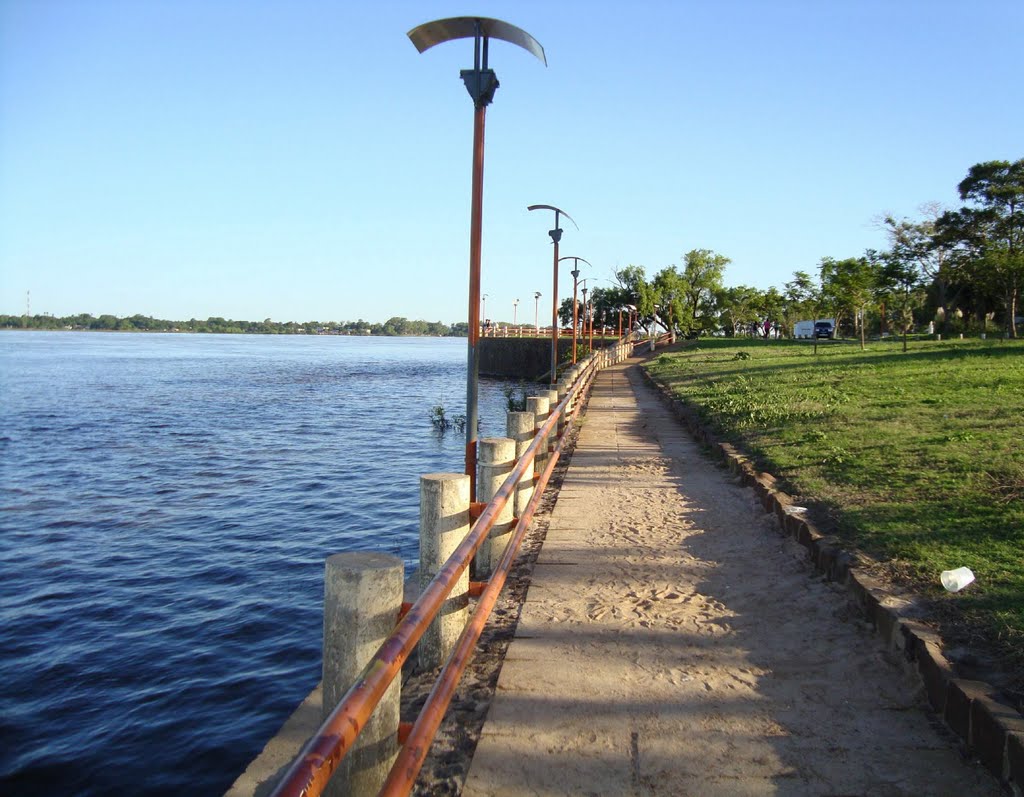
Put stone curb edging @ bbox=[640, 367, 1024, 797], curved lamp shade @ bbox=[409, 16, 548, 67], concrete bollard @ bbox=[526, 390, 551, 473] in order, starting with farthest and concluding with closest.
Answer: concrete bollard @ bbox=[526, 390, 551, 473]
curved lamp shade @ bbox=[409, 16, 548, 67]
stone curb edging @ bbox=[640, 367, 1024, 797]

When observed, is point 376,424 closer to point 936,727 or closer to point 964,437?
point 964,437

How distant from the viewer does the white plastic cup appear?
17.6ft

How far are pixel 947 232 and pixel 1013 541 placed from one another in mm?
41283

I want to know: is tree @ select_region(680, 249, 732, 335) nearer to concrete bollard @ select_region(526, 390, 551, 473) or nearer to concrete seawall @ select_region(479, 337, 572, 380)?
concrete seawall @ select_region(479, 337, 572, 380)

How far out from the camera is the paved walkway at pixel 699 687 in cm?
372

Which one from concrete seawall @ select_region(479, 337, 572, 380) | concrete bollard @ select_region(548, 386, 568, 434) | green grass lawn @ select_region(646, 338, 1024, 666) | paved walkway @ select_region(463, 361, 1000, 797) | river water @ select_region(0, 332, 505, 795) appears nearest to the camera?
paved walkway @ select_region(463, 361, 1000, 797)

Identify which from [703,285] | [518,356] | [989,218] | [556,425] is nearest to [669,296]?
[703,285]

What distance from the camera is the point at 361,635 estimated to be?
10.9 feet

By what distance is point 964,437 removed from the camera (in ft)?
33.4

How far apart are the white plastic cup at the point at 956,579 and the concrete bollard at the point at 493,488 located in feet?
10.1

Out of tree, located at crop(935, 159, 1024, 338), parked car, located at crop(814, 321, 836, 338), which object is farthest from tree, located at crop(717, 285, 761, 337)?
tree, located at crop(935, 159, 1024, 338)

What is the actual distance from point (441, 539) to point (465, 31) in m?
4.61

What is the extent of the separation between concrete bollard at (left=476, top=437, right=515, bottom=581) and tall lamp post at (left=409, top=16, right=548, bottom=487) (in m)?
0.16

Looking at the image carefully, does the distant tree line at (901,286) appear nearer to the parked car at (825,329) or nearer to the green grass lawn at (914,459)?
the parked car at (825,329)
